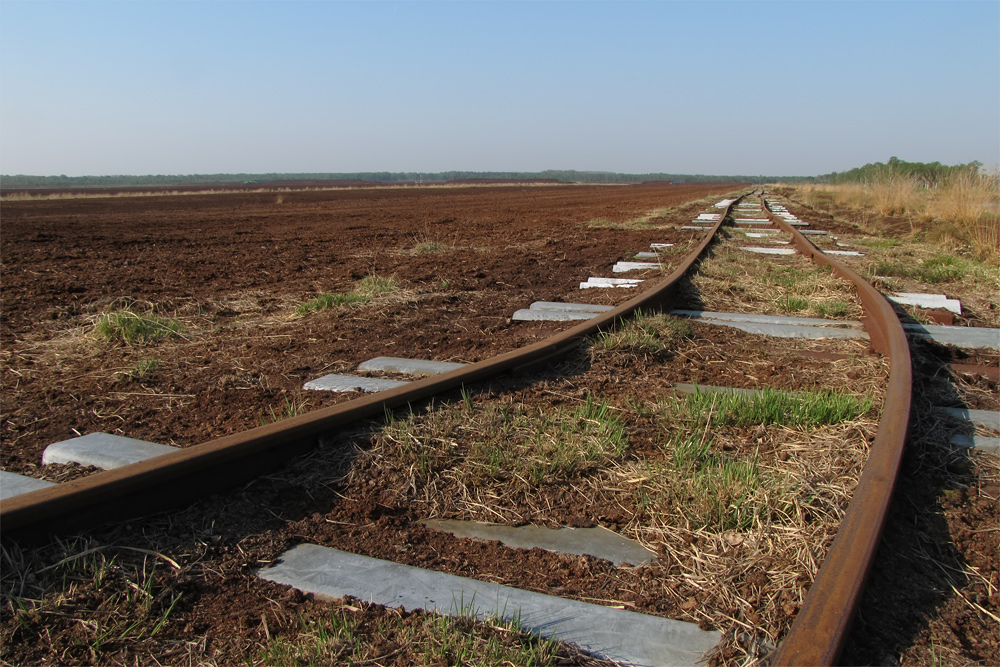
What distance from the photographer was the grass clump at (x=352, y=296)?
18.1 ft

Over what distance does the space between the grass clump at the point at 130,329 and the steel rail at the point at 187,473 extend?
2536 mm

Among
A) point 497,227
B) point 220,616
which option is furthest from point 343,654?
point 497,227

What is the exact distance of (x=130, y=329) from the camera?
4676 mm

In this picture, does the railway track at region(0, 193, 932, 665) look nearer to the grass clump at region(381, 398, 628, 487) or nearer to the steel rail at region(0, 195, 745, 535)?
the steel rail at region(0, 195, 745, 535)

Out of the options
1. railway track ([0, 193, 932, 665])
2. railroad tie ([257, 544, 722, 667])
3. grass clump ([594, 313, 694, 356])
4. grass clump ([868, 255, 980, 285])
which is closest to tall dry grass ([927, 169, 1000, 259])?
grass clump ([868, 255, 980, 285])

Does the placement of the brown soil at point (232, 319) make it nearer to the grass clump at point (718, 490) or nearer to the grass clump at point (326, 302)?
the grass clump at point (326, 302)

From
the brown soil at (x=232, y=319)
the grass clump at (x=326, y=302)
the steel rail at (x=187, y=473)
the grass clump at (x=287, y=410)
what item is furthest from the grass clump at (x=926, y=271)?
the grass clump at (x=287, y=410)

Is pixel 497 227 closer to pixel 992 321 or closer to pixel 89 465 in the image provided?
pixel 992 321

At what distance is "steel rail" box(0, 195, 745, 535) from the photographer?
1938 mm

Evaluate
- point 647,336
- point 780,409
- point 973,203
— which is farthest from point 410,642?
point 973,203

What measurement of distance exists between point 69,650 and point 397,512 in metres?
1.00

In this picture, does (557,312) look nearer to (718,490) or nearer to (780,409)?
(780,409)

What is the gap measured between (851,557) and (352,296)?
4.69m

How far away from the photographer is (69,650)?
1.59 meters
